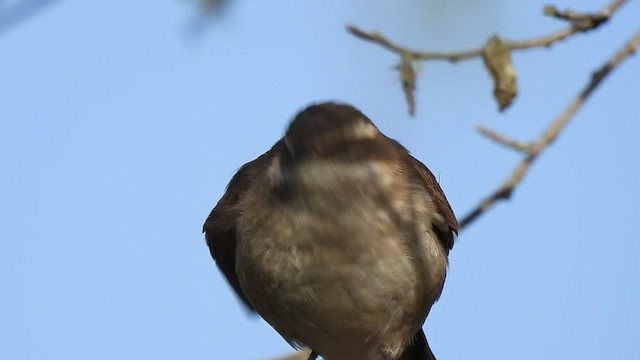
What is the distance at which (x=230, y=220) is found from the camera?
6.84 meters

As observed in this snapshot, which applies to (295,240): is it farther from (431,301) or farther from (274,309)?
(431,301)

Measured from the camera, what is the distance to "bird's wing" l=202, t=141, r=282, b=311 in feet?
22.5

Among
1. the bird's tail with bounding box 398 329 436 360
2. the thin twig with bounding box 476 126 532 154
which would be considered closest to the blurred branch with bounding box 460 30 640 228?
the thin twig with bounding box 476 126 532 154

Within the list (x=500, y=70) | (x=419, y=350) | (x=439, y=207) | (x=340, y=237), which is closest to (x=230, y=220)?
(x=340, y=237)

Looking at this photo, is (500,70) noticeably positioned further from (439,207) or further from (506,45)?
(439,207)

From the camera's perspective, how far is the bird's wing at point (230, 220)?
684 cm

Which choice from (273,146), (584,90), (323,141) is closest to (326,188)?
(323,141)

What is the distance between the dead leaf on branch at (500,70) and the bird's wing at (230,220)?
78.6 inches

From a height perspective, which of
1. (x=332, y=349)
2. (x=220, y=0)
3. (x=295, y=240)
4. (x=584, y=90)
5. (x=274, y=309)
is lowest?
(x=332, y=349)

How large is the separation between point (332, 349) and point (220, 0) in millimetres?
2551

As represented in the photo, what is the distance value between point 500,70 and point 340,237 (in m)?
1.57

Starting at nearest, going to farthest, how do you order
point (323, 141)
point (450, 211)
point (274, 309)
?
point (323, 141) → point (274, 309) → point (450, 211)

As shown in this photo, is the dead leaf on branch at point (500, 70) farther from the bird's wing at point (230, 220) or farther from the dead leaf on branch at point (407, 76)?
the bird's wing at point (230, 220)

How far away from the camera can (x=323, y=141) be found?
5.92 meters
